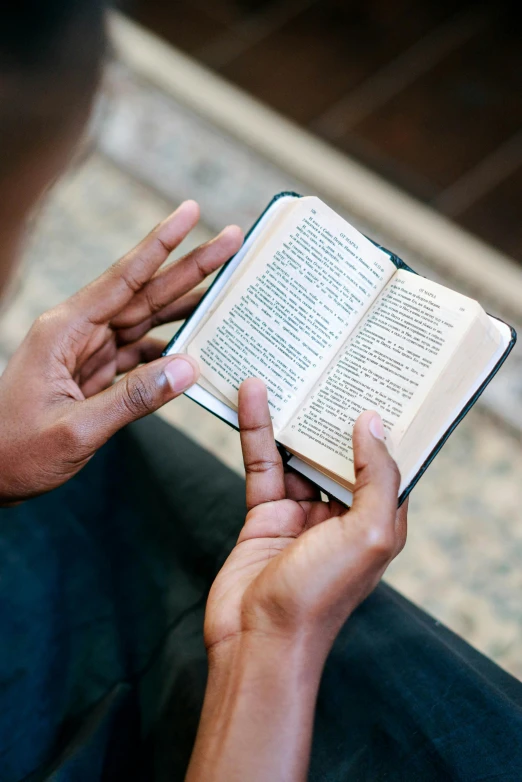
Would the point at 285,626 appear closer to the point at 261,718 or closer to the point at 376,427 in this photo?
the point at 261,718

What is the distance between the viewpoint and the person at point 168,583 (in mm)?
603

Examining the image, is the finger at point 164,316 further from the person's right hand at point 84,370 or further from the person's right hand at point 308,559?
the person's right hand at point 308,559

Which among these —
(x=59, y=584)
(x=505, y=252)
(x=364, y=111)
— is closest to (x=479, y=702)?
(x=59, y=584)

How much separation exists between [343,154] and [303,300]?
1078mm

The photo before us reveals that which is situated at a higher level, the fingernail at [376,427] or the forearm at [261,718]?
the fingernail at [376,427]

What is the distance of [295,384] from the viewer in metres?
0.78

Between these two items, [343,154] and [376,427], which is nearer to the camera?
[376,427]

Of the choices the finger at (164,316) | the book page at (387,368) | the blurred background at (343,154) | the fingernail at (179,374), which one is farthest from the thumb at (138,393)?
the blurred background at (343,154)

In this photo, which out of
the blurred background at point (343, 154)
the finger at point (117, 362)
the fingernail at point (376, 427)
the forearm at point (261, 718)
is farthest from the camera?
the blurred background at point (343, 154)

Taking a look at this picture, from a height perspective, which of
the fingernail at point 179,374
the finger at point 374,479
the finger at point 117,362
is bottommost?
the finger at point 117,362

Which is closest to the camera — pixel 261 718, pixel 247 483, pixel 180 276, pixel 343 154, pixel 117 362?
pixel 261 718

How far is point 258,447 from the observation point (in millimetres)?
777

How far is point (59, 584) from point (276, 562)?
333 mm

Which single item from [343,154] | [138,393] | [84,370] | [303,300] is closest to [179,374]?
[138,393]
